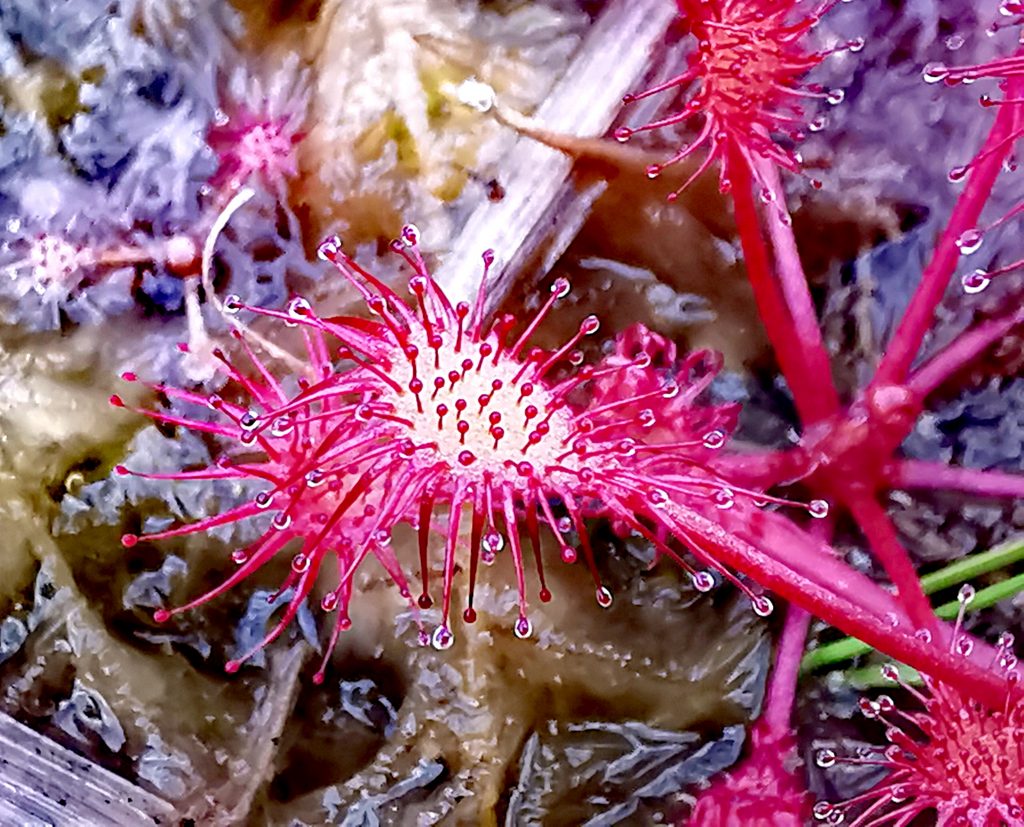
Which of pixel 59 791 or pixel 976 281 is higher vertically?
pixel 976 281

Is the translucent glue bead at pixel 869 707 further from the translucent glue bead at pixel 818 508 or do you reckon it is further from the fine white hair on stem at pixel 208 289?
the fine white hair on stem at pixel 208 289

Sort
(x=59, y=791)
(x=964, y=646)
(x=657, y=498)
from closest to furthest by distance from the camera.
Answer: (x=657, y=498) → (x=964, y=646) → (x=59, y=791)

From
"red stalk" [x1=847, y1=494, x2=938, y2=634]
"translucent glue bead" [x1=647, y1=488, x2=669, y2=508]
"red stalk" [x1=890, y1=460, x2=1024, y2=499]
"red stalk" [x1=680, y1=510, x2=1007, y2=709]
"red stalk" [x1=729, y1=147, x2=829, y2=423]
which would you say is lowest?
"translucent glue bead" [x1=647, y1=488, x2=669, y2=508]

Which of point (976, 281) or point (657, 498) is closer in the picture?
point (657, 498)

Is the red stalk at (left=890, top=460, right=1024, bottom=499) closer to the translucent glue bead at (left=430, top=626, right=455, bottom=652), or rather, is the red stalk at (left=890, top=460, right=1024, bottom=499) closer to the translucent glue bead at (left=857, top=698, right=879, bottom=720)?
the translucent glue bead at (left=857, top=698, right=879, bottom=720)

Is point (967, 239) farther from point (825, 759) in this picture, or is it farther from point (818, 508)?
point (825, 759)

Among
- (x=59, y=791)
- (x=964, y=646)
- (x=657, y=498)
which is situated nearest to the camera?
(x=657, y=498)

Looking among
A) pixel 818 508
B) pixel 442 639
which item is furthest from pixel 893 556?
pixel 442 639

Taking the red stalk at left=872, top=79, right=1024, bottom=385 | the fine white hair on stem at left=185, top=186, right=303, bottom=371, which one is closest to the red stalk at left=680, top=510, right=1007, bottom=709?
the red stalk at left=872, top=79, right=1024, bottom=385

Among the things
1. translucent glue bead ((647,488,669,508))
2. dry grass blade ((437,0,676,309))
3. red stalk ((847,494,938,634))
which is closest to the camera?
translucent glue bead ((647,488,669,508))
